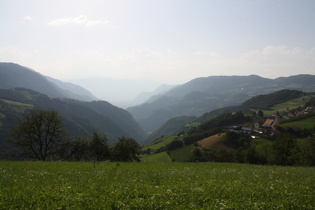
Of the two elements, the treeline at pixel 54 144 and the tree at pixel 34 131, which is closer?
the tree at pixel 34 131

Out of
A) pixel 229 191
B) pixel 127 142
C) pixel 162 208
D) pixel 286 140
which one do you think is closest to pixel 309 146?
pixel 286 140

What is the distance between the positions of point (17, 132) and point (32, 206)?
143 ft

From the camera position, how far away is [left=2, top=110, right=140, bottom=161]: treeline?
4378cm

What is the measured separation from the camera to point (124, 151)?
2218 inches

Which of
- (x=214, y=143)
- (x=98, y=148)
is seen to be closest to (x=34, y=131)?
(x=98, y=148)

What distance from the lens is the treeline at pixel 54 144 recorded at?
4378 cm

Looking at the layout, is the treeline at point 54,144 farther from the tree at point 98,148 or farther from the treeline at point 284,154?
the treeline at point 284,154

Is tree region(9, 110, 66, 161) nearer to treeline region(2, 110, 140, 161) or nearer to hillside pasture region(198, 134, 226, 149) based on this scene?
treeline region(2, 110, 140, 161)

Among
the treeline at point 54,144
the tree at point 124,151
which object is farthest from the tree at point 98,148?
the tree at point 124,151

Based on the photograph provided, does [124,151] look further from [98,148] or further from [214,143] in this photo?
[214,143]

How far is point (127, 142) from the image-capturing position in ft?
192

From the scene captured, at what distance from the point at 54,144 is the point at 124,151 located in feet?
61.7

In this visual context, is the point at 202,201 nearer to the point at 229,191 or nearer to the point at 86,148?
the point at 229,191

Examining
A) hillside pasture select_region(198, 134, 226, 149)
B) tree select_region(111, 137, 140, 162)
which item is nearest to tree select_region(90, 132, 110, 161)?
tree select_region(111, 137, 140, 162)
